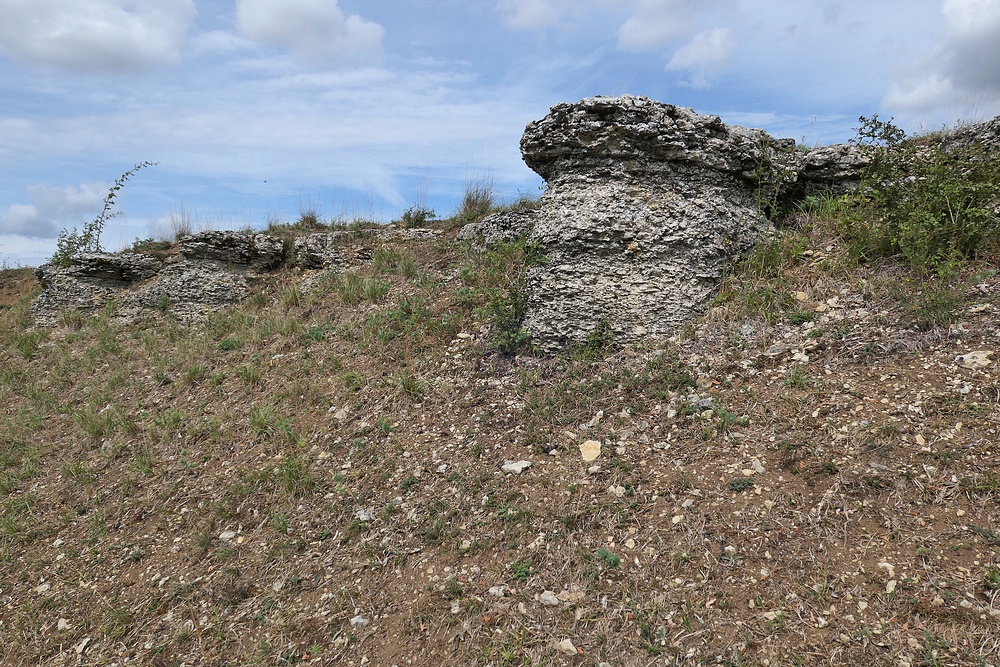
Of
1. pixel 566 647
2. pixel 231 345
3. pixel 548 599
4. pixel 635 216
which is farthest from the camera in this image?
pixel 231 345

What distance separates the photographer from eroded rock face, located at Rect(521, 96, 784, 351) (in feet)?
19.1

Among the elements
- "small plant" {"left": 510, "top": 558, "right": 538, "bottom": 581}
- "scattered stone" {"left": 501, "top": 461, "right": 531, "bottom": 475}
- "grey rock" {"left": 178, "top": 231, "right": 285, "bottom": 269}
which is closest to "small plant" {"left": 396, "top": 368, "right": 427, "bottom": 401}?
"scattered stone" {"left": 501, "top": 461, "right": 531, "bottom": 475}

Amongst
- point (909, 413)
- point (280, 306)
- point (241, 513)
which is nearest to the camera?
point (909, 413)

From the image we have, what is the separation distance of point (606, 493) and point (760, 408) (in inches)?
58.1

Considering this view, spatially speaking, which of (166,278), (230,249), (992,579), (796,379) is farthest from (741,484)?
(166,278)

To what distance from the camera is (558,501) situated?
164 inches

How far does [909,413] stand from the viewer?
402 centimetres

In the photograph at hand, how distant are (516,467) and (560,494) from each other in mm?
485

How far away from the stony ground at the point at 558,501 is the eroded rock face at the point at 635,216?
40cm

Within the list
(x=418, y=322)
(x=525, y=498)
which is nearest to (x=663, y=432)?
(x=525, y=498)

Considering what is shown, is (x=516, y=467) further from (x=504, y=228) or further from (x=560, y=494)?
(x=504, y=228)

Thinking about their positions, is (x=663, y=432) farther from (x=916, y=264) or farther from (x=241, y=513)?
(x=241, y=513)

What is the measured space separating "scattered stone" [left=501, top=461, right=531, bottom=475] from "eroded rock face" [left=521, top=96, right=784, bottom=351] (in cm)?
160

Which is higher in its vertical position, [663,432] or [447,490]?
[663,432]
